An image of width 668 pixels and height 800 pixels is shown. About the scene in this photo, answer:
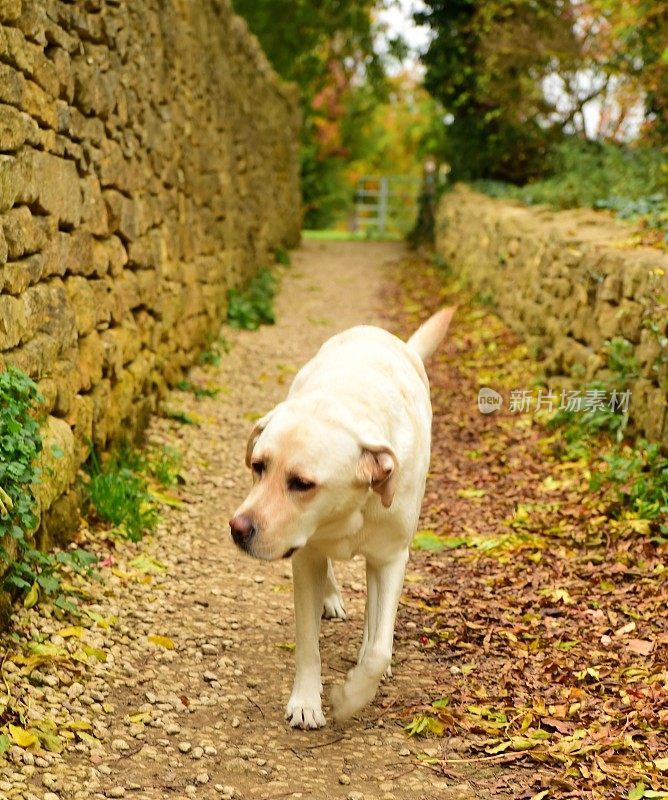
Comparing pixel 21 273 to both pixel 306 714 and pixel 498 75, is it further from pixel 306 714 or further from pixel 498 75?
pixel 498 75

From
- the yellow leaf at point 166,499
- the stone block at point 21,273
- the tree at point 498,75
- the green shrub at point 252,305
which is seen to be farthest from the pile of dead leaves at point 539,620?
the tree at point 498,75

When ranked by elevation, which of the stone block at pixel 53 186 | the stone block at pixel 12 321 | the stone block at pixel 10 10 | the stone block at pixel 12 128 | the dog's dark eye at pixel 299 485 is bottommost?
the dog's dark eye at pixel 299 485

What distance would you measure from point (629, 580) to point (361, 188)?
24.9m

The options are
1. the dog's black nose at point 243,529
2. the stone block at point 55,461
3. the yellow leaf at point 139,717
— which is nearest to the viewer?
the dog's black nose at point 243,529

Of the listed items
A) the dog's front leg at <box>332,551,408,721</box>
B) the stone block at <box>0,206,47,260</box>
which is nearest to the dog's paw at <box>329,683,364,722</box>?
the dog's front leg at <box>332,551,408,721</box>

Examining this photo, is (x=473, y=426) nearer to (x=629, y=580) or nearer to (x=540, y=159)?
(x=629, y=580)

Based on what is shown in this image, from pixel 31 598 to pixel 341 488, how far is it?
5.23 feet

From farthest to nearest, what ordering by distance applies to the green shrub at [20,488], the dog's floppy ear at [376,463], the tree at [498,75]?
the tree at [498,75] → the green shrub at [20,488] → the dog's floppy ear at [376,463]

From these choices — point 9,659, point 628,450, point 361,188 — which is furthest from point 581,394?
point 361,188

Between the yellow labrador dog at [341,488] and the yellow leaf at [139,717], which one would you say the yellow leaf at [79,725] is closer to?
the yellow leaf at [139,717]

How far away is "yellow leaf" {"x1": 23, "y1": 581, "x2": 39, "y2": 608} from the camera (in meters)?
3.95

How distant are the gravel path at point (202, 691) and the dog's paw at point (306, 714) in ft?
0.12

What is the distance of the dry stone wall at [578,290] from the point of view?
5883mm

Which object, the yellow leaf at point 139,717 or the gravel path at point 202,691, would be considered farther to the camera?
the yellow leaf at point 139,717
